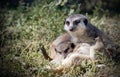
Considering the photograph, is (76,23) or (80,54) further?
(76,23)

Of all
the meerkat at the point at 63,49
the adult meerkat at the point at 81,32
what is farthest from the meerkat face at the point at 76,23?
the meerkat at the point at 63,49

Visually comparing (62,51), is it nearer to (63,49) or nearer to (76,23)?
(63,49)

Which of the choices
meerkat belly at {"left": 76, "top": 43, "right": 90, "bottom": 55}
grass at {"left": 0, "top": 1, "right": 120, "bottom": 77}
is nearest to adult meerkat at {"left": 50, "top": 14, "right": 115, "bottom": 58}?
meerkat belly at {"left": 76, "top": 43, "right": 90, "bottom": 55}

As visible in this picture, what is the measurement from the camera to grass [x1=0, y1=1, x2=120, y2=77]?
7.34 metres

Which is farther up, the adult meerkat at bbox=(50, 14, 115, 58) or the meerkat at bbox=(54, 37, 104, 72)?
the adult meerkat at bbox=(50, 14, 115, 58)

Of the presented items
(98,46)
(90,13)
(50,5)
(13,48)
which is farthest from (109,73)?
(90,13)

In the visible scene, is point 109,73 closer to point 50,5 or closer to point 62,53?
point 62,53

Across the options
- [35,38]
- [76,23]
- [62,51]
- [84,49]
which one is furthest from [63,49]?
[35,38]

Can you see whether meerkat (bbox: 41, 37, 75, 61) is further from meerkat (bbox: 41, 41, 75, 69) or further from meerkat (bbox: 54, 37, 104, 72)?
meerkat (bbox: 54, 37, 104, 72)

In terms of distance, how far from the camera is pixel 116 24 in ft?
36.2

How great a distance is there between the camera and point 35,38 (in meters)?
9.48

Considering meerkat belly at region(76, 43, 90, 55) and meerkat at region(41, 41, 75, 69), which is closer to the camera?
meerkat belly at region(76, 43, 90, 55)

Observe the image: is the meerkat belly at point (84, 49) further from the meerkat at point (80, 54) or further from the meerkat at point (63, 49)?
the meerkat at point (63, 49)

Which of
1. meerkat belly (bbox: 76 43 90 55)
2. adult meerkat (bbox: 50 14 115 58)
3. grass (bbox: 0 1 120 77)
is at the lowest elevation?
grass (bbox: 0 1 120 77)
